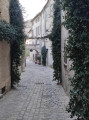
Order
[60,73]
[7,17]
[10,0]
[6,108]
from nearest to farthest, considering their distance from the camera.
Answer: [6,108], [7,17], [10,0], [60,73]

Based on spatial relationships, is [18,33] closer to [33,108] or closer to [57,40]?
[57,40]

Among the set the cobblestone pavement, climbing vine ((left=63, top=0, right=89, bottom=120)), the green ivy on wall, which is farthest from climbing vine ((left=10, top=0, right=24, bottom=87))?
climbing vine ((left=63, top=0, right=89, bottom=120))

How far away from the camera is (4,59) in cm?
1202

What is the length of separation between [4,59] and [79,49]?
7279mm

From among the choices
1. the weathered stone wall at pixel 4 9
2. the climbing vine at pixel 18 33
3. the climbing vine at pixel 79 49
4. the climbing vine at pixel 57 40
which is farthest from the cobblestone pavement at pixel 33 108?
the climbing vine at pixel 57 40

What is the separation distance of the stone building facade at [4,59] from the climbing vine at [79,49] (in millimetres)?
6499

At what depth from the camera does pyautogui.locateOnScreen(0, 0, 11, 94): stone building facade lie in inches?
452

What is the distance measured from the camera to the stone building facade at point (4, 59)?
11.5 metres

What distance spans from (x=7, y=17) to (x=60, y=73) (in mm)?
5319

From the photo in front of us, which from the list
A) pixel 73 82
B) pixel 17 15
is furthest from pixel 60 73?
pixel 73 82

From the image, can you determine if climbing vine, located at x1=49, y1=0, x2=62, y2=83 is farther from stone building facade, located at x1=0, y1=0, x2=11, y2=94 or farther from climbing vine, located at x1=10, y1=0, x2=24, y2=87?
stone building facade, located at x1=0, y1=0, x2=11, y2=94

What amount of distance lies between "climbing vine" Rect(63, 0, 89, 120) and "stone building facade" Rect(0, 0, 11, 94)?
6.50 metres

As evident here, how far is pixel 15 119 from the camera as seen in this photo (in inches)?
283

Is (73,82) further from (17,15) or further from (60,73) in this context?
(60,73)
